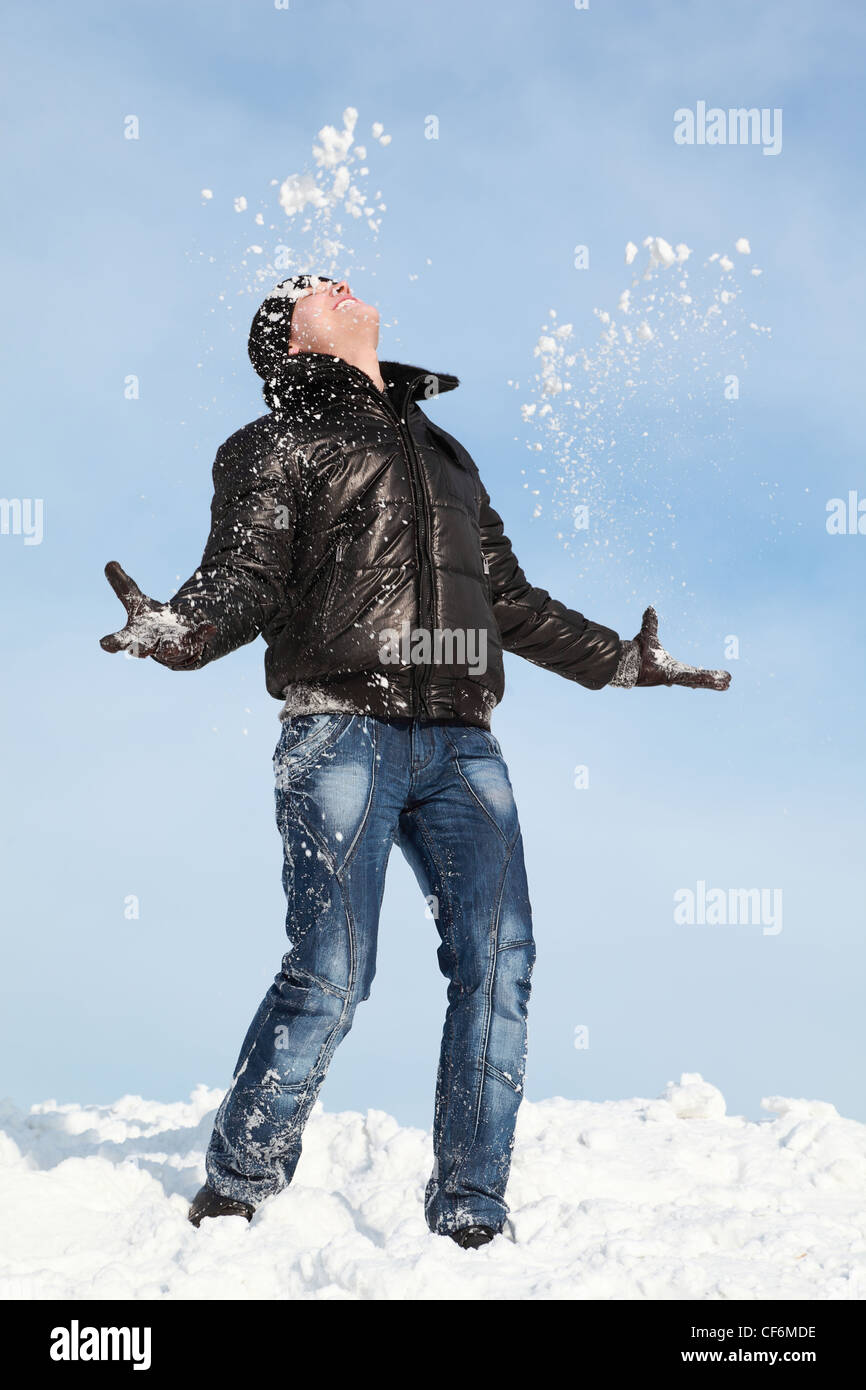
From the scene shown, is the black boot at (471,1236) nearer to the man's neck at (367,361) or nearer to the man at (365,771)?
the man at (365,771)

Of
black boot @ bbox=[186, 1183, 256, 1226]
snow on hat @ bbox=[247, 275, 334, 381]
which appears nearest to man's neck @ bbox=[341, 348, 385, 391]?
snow on hat @ bbox=[247, 275, 334, 381]

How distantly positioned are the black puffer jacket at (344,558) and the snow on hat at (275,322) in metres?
0.15

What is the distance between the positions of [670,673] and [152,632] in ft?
6.65

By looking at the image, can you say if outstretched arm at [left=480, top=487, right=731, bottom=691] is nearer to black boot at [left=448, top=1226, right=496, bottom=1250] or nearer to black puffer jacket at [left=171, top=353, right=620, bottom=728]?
black puffer jacket at [left=171, top=353, right=620, bottom=728]

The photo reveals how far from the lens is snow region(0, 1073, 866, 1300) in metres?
3.06

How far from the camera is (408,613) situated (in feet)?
11.7

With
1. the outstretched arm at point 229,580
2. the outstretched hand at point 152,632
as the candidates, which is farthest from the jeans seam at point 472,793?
the outstretched hand at point 152,632

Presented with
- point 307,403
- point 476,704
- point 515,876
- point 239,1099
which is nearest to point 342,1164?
point 239,1099

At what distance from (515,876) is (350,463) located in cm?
128

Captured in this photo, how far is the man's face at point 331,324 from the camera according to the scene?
12.8 ft

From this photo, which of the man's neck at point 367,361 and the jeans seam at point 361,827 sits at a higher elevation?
the man's neck at point 367,361

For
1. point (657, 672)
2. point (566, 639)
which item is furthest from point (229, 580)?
point (657, 672)

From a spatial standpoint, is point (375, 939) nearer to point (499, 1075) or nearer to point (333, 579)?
point (499, 1075)
